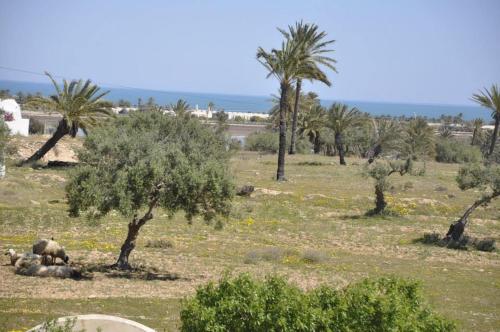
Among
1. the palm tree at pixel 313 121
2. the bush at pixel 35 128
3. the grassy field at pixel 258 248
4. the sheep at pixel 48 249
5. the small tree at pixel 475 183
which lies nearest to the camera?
the grassy field at pixel 258 248

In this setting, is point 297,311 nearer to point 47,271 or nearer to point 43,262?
point 47,271

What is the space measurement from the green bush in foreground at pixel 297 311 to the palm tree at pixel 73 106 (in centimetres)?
3575

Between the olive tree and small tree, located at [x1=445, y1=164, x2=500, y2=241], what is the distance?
1379 cm

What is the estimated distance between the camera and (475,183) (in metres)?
30.7

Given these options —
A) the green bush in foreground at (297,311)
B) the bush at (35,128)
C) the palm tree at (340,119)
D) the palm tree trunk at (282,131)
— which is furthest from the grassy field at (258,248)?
the bush at (35,128)

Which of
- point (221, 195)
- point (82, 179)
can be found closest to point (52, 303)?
point (82, 179)

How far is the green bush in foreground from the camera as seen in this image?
982 centimetres

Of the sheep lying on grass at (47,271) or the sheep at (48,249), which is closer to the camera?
the sheep lying on grass at (47,271)

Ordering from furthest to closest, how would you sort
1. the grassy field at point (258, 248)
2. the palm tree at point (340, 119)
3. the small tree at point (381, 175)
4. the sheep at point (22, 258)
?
the palm tree at point (340, 119) → the small tree at point (381, 175) → the sheep at point (22, 258) → the grassy field at point (258, 248)

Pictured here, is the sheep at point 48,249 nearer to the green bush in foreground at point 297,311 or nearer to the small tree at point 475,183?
the green bush in foreground at point 297,311

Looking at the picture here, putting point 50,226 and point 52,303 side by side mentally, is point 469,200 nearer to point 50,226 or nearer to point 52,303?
point 50,226

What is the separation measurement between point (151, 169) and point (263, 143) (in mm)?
56709

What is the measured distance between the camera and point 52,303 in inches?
622

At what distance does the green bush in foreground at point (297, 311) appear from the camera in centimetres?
982
